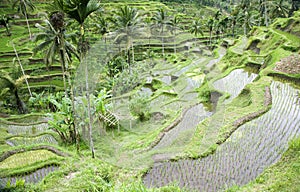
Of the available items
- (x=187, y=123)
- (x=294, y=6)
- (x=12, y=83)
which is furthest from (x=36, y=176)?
(x=294, y=6)

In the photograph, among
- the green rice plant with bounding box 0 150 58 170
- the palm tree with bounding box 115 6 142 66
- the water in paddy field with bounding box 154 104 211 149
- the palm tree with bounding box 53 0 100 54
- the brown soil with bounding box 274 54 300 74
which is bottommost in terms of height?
the green rice plant with bounding box 0 150 58 170

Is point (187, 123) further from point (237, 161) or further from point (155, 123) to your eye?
point (237, 161)

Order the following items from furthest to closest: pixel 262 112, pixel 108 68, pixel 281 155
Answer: pixel 108 68 → pixel 262 112 → pixel 281 155

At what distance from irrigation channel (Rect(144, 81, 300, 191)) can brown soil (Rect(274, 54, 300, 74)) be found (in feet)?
17.7

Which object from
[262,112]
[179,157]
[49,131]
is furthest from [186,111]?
[49,131]

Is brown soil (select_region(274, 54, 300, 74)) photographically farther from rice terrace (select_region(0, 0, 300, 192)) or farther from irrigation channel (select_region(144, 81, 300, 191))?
irrigation channel (select_region(144, 81, 300, 191))

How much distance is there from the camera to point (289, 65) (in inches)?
583

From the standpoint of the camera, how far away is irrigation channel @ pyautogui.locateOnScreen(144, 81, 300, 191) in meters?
6.85

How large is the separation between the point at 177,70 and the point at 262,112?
9249mm

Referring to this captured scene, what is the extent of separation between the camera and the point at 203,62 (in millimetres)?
18281

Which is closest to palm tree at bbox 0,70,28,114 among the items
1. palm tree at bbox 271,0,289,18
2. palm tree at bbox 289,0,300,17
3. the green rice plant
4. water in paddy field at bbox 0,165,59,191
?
the green rice plant

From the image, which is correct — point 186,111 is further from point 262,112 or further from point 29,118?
point 29,118

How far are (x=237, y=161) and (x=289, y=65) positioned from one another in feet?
32.5

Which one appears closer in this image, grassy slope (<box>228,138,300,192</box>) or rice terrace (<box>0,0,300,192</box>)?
grassy slope (<box>228,138,300,192</box>)
